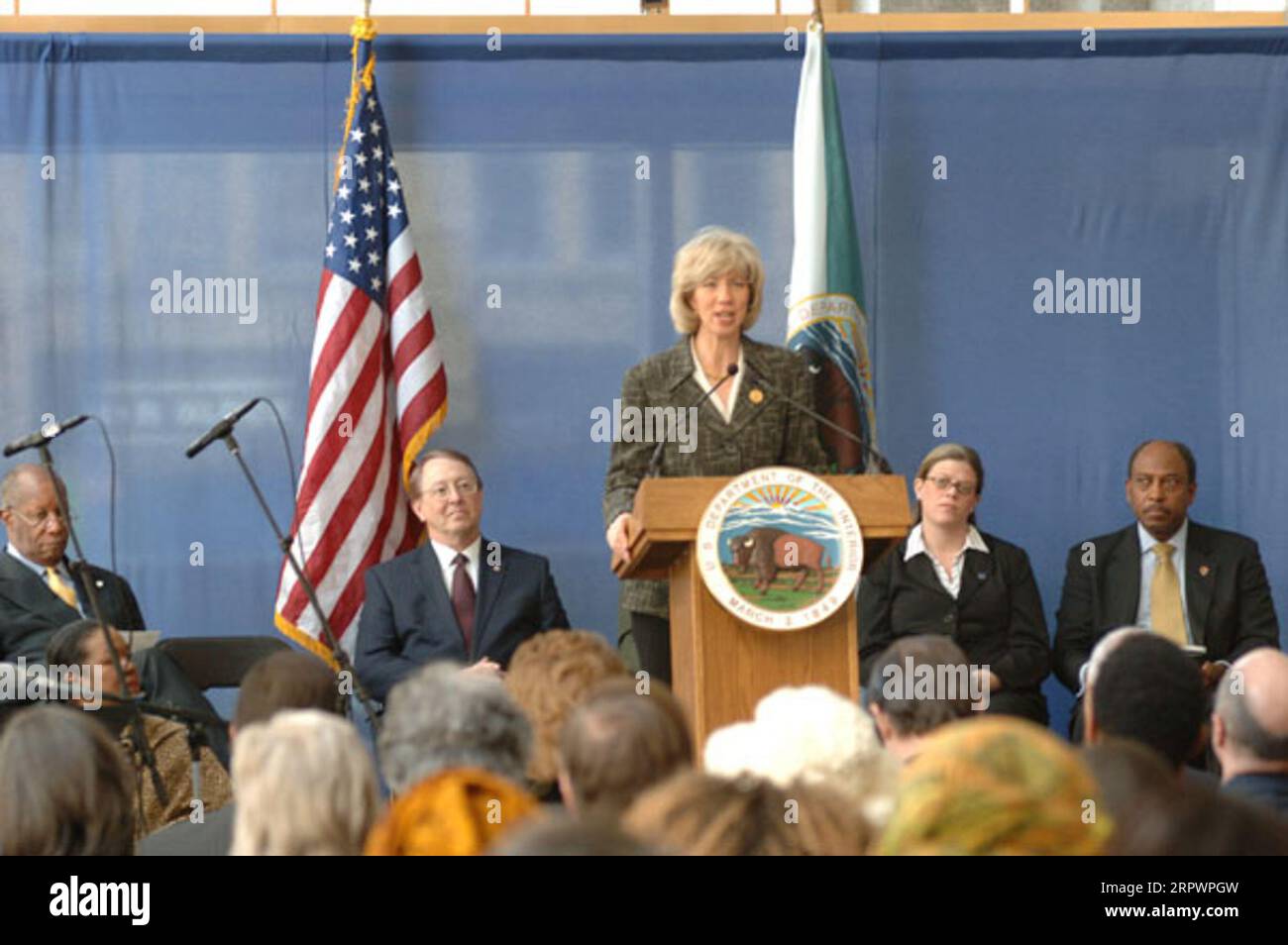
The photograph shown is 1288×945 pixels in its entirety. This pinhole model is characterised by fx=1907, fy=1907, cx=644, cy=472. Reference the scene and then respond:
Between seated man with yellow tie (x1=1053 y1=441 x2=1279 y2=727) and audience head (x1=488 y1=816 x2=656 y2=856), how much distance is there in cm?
448

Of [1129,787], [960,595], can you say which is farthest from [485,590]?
[1129,787]

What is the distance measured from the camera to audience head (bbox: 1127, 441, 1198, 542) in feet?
20.2

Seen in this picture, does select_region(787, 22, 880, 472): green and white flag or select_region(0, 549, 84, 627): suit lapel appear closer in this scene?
select_region(0, 549, 84, 627): suit lapel

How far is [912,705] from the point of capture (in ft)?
11.4

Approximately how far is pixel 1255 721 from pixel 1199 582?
118 inches

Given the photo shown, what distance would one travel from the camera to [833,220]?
6414 millimetres

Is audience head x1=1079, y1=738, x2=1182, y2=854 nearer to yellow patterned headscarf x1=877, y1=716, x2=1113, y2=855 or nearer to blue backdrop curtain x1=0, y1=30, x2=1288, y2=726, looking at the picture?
yellow patterned headscarf x1=877, y1=716, x2=1113, y2=855

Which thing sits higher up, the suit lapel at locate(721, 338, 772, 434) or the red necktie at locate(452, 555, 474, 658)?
the suit lapel at locate(721, 338, 772, 434)

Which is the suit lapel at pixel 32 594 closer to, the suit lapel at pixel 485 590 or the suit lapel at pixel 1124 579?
the suit lapel at pixel 485 590

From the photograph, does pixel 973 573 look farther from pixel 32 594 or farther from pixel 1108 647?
pixel 32 594

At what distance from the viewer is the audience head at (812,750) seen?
2.86m

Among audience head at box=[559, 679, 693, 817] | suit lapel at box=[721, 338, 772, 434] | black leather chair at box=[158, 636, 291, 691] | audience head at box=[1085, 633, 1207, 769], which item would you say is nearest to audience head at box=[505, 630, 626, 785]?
audience head at box=[559, 679, 693, 817]

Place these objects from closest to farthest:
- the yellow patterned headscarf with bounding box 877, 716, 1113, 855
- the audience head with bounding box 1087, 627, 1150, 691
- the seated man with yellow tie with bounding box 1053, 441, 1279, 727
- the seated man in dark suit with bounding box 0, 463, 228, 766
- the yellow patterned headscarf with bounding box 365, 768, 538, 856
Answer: the yellow patterned headscarf with bounding box 877, 716, 1113, 855
the yellow patterned headscarf with bounding box 365, 768, 538, 856
the audience head with bounding box 1087, 627, 1150, 691
the seated man in dark suit with bounding box 0, 463, 228, 766
the seated man with yellow tie with bounding box 1053, 441, 1279, 727
